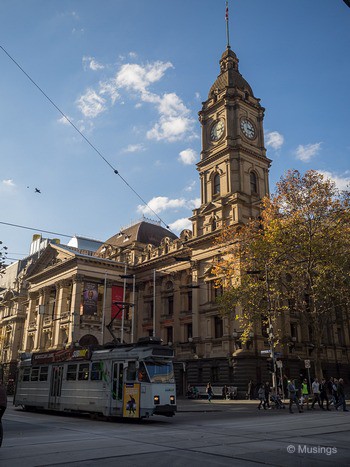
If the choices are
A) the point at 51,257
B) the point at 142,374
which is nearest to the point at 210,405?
the point at 142,374

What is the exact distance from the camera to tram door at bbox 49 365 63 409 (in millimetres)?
23891

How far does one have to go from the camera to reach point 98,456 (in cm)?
970

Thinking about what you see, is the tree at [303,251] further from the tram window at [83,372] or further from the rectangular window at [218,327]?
the tram window at [83,372]

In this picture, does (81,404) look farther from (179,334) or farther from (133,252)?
(133,252)

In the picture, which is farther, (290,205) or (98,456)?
(290,205)

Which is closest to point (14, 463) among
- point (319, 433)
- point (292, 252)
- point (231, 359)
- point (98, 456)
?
point (98, 456)

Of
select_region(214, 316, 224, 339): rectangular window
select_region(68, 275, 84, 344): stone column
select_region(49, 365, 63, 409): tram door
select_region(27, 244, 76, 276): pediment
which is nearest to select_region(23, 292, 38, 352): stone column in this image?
select_region(27, 244, 76, 276): pediment

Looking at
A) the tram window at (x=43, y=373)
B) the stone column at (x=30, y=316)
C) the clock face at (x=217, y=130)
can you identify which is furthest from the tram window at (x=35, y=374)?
the stone column at (x=30, y=316)

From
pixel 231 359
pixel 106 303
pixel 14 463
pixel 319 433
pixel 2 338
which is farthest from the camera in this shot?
pixel 2 338

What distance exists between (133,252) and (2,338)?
3200 cm

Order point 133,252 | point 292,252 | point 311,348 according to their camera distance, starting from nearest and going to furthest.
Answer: point 292,252 < point 311,348 < point 133,252

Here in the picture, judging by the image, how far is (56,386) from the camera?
24.3 m

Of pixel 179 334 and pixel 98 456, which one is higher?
pixel 179 334

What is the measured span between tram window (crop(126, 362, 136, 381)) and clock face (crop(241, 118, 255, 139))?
36.4 meters
